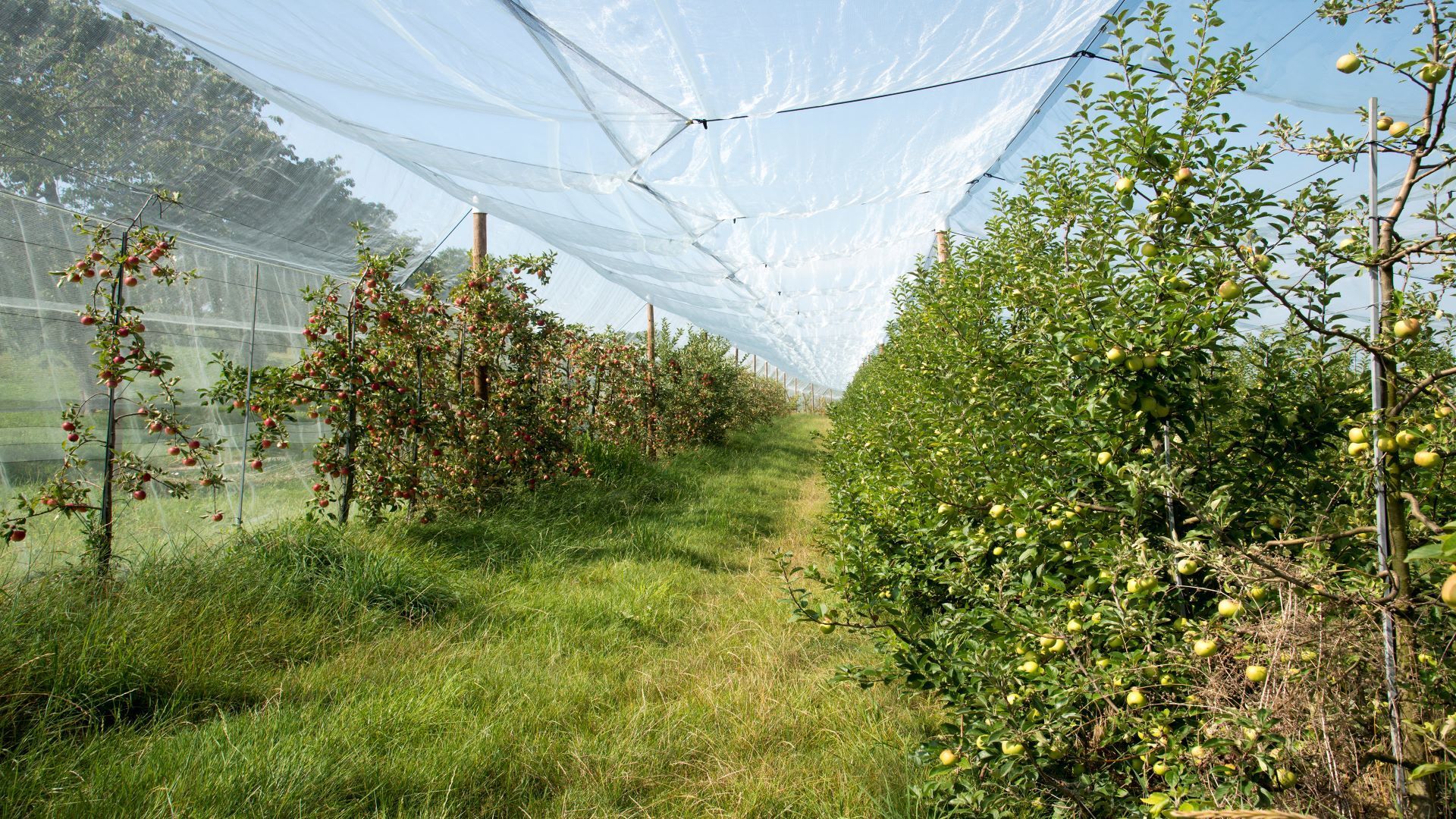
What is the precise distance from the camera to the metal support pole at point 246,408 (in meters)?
3.59

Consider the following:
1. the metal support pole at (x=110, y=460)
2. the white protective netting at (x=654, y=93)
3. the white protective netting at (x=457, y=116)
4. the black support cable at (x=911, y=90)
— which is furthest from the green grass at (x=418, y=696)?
the black support cable at (x=911, y=90)

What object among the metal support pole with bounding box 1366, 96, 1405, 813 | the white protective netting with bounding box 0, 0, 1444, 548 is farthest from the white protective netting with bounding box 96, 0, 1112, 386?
the metal support pole with bounding box 1366, 96, 1405, 813

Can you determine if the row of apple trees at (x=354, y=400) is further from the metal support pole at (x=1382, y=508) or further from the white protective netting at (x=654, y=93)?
the metal support pole at (x=1382, y=508)

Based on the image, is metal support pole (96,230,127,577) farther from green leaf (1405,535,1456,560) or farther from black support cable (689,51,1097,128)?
green leaf (1405,535,1456,560)

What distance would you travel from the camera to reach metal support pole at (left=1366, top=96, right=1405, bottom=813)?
90cm

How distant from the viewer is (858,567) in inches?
92.9

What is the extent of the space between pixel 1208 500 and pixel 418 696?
2362 millimetres

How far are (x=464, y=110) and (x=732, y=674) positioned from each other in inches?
120

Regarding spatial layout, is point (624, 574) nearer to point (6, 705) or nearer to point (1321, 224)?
point (6, 705)

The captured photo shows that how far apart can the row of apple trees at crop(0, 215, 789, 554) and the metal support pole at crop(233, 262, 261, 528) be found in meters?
0.03

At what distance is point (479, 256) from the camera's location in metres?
4.95

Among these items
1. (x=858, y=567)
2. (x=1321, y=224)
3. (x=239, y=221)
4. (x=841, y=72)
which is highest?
(x=841, y=72)

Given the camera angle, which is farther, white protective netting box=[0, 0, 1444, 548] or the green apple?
white protective netting box=[0, 0, 1444, 548]

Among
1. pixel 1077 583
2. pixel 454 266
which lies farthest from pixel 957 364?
pixel 454 266
